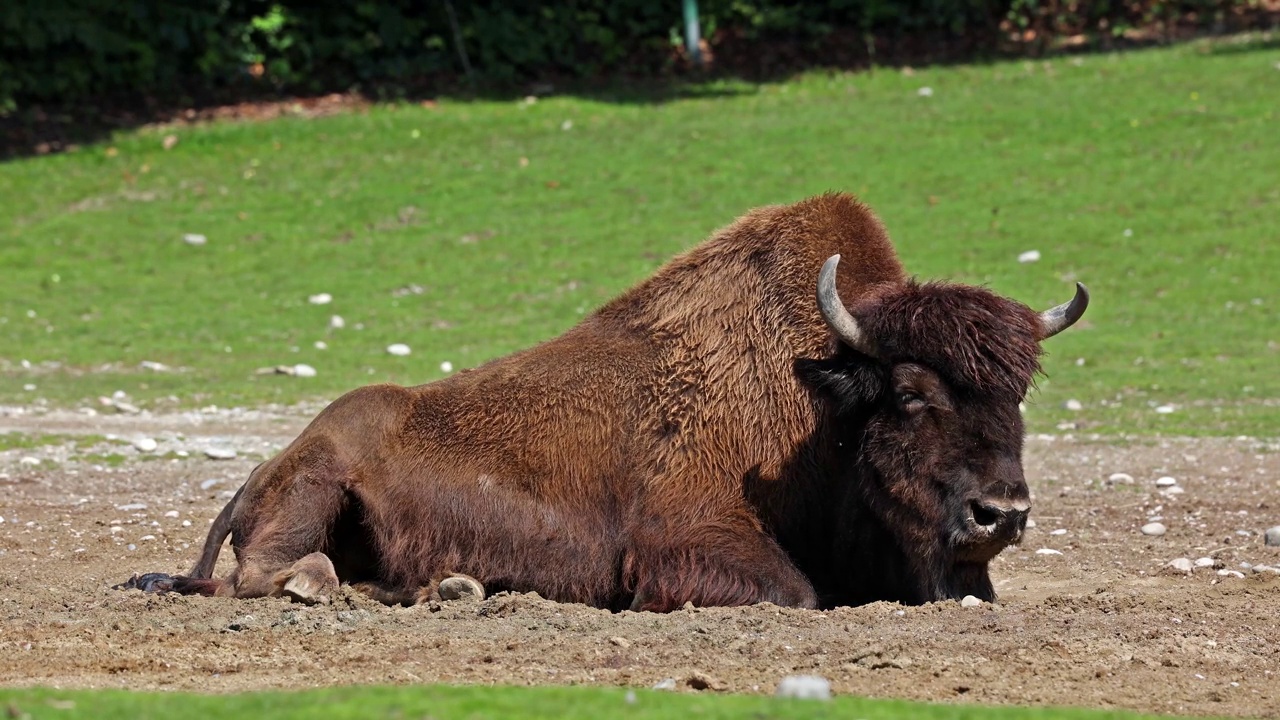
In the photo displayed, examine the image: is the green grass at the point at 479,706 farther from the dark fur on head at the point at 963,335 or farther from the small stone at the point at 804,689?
the dark fur on head at the point at 963,335

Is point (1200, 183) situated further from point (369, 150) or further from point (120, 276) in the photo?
point (120, 276)

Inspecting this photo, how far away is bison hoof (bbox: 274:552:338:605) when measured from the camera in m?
7.76

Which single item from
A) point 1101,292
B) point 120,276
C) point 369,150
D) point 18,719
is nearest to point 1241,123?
point 1101,292

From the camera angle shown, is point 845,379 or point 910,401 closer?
point 910,401

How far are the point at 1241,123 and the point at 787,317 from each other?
1850cm

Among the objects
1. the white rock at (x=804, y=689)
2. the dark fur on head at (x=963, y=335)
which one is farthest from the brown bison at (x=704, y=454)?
the white rock at (x=804, y=689)

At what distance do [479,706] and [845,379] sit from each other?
358 centimetres

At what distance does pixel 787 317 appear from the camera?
836cm

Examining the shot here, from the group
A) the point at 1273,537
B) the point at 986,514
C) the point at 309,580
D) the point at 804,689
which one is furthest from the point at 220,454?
the point at 804,689

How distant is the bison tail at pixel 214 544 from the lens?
8.48 meters

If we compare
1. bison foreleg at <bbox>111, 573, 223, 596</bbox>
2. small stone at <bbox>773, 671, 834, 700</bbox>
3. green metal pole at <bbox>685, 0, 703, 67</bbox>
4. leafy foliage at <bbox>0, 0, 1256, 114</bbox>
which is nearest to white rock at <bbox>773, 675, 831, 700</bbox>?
small stone at <bbox>773, 671, 834, 700</bbox>

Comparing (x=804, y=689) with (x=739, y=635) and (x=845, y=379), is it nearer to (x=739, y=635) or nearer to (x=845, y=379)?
(x=739, y=635)

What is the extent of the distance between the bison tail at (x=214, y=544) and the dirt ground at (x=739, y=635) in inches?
21.8

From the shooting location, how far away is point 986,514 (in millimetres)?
7340
